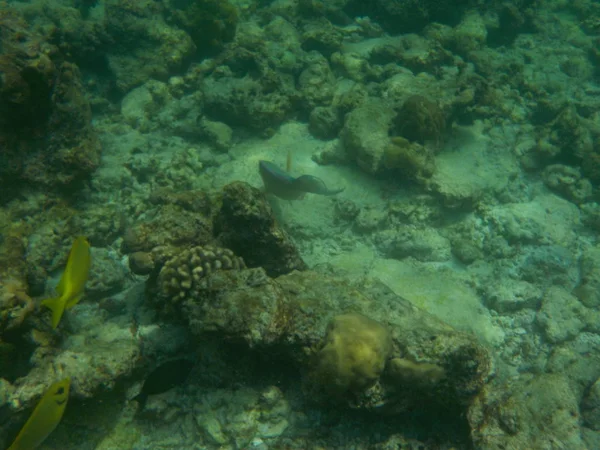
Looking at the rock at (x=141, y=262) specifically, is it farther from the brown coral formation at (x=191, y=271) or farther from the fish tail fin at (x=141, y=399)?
the fish tail fin at (x=141, y=399)

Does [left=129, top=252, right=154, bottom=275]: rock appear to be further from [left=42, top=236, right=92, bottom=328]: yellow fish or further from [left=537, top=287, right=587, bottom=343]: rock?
[left=537, top=287, right=587, bottom=343]: rock

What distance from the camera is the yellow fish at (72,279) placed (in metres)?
2.71

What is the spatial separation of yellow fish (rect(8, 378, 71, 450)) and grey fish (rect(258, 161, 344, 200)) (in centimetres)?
377

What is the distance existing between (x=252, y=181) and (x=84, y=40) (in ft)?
18.2

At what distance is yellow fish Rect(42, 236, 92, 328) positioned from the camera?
2.71 metres

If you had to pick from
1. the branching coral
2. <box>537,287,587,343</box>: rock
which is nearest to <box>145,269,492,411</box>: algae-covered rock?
the branching coral

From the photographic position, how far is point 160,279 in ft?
12.3

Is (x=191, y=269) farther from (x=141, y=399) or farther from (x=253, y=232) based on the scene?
(x=141, y=399)

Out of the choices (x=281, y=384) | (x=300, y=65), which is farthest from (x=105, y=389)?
(x=300, y=65)

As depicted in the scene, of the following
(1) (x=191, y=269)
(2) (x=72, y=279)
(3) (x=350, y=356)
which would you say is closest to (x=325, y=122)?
(1) (x=191, y=269)

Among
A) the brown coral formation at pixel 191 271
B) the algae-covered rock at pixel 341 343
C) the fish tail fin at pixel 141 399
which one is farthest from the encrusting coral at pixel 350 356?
the fish tail fin at pixel 141 399

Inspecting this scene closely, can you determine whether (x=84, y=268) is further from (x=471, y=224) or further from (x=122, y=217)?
(x=471, y=224)

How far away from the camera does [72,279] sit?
2.78 m

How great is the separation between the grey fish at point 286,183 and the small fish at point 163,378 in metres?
2.97
